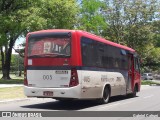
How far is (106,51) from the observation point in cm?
1767

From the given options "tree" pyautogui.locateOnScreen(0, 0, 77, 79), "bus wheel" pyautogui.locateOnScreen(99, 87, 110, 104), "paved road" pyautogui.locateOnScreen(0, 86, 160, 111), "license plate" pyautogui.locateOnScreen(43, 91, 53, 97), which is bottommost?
"paved road" pyautogui.locateOnScreen(0, 86, 160, 111)

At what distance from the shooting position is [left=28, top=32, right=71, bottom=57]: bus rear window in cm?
1471

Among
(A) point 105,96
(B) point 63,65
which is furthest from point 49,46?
(A) point 105,96

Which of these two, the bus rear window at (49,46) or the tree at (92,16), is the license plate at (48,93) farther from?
the tree at (92,16)

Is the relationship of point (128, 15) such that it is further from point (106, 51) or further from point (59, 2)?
point (106, 51)

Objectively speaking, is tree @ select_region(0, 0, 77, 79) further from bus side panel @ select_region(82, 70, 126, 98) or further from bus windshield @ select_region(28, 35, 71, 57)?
bus windshield @ select_region(28, 35, 71, 57)

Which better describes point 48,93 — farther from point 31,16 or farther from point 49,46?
point 31,16

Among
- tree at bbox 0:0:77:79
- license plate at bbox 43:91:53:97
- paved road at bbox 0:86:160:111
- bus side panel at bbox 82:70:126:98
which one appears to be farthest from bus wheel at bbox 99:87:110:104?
tree at bbox 0:0:77:79

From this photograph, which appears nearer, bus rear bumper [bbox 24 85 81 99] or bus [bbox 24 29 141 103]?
bus rear bumper [bbox 24 85 81 99]

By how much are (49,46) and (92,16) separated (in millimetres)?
38356

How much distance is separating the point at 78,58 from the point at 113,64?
4.51m

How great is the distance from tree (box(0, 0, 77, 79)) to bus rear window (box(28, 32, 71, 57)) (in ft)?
67.1

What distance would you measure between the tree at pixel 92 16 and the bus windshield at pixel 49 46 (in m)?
36.1

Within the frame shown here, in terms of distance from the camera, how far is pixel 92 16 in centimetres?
5275
